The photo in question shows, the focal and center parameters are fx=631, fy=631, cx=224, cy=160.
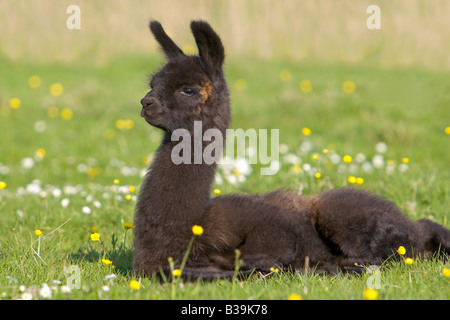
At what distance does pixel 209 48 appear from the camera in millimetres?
5016

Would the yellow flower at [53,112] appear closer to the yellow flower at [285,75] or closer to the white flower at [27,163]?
the white flower at [27,163]

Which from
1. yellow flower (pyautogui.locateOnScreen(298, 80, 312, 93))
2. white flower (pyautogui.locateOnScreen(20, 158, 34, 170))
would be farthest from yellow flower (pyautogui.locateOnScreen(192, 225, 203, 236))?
yellow flower (pyautogui.locateOnScreen(298, 80, 312, 93))

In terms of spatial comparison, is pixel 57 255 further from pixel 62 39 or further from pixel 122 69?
pixel 62 39

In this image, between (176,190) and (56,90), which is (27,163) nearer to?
(56,90)

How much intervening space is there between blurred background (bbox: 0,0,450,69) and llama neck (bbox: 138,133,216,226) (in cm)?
1150

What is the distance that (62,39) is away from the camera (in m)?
17.3

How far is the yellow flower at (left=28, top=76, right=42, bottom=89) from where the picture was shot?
50.5 ft

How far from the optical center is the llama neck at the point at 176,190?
488 cm

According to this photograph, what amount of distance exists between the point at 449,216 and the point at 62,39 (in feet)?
43.5

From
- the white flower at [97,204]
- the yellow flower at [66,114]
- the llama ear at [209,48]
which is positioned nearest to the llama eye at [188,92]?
the llama ear at [209,48]

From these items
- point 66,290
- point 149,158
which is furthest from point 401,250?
point 149,158

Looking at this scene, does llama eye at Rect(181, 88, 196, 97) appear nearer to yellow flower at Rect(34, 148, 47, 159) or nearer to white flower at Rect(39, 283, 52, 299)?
white flower at Rect(39, 283, 52, 299)

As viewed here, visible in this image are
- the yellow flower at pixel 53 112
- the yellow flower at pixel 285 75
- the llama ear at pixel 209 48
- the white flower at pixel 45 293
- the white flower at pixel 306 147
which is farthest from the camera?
the yellow flower at pixel 285 75

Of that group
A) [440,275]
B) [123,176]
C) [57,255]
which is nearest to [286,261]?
[440,275]
